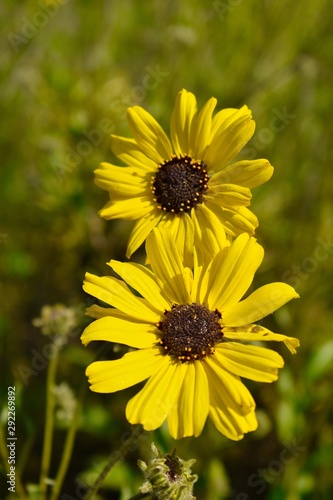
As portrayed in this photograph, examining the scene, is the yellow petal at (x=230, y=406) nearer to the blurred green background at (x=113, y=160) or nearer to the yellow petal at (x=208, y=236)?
the yellow petal at (x=208, y=236)

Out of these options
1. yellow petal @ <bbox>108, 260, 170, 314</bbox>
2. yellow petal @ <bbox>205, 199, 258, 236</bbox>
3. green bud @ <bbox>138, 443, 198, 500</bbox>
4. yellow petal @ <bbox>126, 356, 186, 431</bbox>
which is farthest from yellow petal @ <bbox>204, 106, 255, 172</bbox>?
green bud @ <bbox>138, 443, 198, 500</bbox>

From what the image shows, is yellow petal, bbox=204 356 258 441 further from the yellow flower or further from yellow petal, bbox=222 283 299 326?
the yellow flower

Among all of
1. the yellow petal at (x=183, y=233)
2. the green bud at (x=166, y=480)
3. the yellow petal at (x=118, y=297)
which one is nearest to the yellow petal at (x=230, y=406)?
the green bud at (x=166, y=480)

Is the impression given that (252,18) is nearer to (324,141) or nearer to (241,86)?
(241,86)

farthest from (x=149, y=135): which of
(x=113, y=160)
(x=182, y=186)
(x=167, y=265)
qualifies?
(x=113, y=160)

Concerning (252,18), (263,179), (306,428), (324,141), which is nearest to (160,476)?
(263,179)

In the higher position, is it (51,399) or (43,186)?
(43,186)
